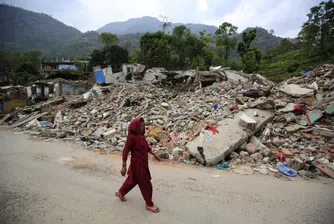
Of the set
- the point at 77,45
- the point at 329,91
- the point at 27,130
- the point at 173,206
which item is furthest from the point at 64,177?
the point at 77,45

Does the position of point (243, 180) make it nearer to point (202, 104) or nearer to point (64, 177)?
point (64, 177)

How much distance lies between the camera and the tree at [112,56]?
26734mm

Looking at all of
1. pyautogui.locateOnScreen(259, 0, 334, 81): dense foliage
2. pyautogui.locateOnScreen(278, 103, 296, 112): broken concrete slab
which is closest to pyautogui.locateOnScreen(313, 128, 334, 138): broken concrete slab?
pyautogui.locateOnScreen(278, 103, 296, 112): broken concrete slab

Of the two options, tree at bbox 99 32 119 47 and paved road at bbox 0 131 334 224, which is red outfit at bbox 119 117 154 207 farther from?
tree at bbox 99 32 119 47

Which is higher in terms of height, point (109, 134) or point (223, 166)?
point (223, 166)

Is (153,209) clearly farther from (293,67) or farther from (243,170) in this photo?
(293,67)

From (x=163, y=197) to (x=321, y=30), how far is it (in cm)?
3442

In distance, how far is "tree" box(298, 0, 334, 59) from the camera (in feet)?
78.7

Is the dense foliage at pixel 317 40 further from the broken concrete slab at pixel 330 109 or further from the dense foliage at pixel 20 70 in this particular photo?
the dense foliage at pixel 20 70

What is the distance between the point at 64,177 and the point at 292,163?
5058mm

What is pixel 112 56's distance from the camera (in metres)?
26.7

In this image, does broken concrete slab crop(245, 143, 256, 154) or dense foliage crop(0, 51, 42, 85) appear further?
dense foliage crop(0, 51, 42, 85)

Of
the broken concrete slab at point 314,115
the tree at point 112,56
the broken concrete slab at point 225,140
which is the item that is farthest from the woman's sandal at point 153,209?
the tree at point 112,56

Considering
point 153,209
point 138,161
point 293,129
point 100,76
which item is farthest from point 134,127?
point 100,76
